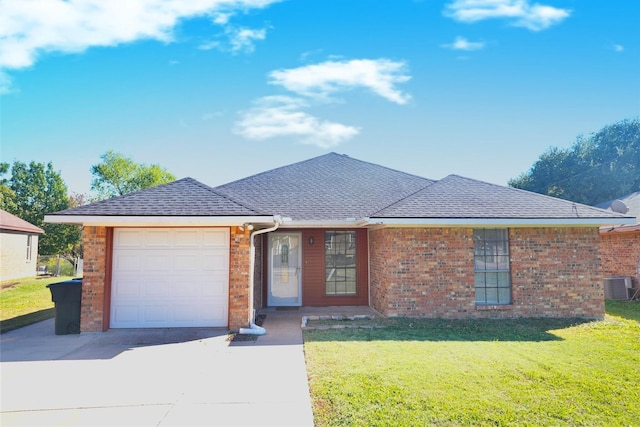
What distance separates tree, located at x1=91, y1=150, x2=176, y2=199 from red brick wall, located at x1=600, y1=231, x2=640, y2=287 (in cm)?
3890

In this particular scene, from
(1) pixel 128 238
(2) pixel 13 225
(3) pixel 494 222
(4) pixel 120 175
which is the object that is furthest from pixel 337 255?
(4) pixel 120 175

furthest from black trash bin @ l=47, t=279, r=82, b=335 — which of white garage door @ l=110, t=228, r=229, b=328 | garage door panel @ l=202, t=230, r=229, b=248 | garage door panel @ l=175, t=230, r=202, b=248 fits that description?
garage door panel @ l=202, t=230, r=229, b=248

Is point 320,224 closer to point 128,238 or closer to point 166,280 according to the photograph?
point 166,280

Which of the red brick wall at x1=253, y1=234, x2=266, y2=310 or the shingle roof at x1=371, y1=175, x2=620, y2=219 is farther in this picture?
the red brick wall at x1=253, y1=234, x2=266, y2=310

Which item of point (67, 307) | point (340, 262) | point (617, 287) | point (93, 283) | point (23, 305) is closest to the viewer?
point (93, 283)

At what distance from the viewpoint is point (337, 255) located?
11.3 meters

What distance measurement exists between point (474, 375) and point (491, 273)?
4.82 metres

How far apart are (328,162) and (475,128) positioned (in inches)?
245

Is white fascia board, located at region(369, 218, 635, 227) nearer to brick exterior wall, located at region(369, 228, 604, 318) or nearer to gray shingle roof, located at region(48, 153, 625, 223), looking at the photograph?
gray shingle roof, located at region(48, 153, 625, 223)

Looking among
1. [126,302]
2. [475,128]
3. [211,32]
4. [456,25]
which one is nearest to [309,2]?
[211,32]

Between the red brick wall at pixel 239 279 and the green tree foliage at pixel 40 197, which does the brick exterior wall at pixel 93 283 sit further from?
the green tree foliage at pixel 40 197

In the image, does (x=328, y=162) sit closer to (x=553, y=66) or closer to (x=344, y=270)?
(x=344, y=270)

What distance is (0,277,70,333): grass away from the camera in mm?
9711

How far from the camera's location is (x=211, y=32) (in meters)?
9.16
